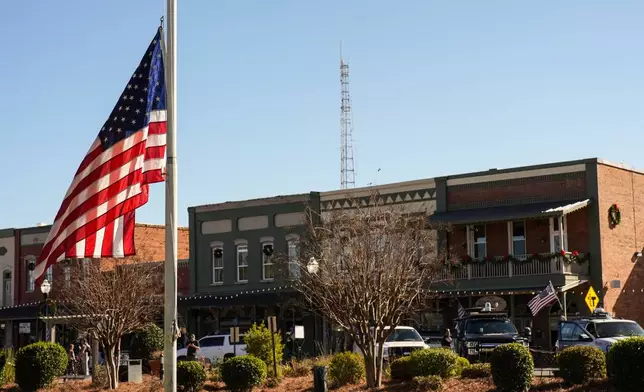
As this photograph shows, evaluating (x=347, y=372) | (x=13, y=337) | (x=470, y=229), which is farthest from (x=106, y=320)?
(x=13, y=337)

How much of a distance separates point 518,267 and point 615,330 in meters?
13.5

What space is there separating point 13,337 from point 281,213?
65.9 ft

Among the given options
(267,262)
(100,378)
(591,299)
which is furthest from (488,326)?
(267,262)

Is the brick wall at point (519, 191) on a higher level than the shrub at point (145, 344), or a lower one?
higher

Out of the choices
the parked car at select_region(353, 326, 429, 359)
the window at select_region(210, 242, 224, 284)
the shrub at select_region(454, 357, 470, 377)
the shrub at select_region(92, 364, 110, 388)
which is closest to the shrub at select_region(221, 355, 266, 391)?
the shrub at select_region(454, 357, 470, 377)

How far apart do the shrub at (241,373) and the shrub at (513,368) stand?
248 inches

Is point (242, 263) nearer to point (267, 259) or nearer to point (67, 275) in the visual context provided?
point (267, 259)

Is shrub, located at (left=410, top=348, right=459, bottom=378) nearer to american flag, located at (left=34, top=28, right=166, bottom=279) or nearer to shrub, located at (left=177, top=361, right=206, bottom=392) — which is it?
shrub, located at (left=177, top=361, right=206, bottom=392)

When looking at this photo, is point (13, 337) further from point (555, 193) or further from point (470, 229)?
point (555, 193)

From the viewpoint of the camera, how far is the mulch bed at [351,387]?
21.5 m

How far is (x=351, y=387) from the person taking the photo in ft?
83.7

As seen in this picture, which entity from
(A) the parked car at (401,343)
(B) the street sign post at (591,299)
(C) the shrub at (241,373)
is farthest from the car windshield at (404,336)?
(C) the shrub at (241,373)

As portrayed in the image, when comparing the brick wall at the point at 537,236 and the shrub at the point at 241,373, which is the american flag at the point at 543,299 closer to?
the brick wall at the point at 537,236

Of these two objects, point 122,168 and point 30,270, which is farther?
point 30,270
